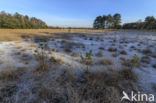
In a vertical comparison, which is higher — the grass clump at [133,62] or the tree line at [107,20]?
the tree line at [107,20]

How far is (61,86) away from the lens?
166 cm

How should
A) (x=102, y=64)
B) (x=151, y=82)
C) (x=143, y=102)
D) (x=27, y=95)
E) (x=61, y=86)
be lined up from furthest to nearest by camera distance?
(x=102, y=64)
(x=151, y=82)
(x=61, y=86)
(x=27, y=95)
(x=143, y=102)

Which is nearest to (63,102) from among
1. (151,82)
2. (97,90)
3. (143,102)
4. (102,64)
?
(97,90)

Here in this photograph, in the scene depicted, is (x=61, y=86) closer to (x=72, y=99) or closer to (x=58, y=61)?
(x=72, y=99)

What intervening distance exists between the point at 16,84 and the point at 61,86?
1.07m

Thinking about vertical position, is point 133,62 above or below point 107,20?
below

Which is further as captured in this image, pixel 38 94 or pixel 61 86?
pixel 61 86

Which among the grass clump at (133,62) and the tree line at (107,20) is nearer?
the grass clump at (133,62)

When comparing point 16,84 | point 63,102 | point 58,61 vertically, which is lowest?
point 63,102

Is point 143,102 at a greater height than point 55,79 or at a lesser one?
lesser

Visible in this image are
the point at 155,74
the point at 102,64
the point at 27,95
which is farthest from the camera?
the point at 102,64

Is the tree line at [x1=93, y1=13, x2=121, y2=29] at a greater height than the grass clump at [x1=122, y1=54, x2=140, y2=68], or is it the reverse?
the tree line at [x1=93, y1=13, x2=121, y2=29]

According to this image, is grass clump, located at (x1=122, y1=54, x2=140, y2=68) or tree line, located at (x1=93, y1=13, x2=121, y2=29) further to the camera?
tree line, located at (x1=93, y1=13, x2=121, y2=29)

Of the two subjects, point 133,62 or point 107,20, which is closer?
point 133,62
